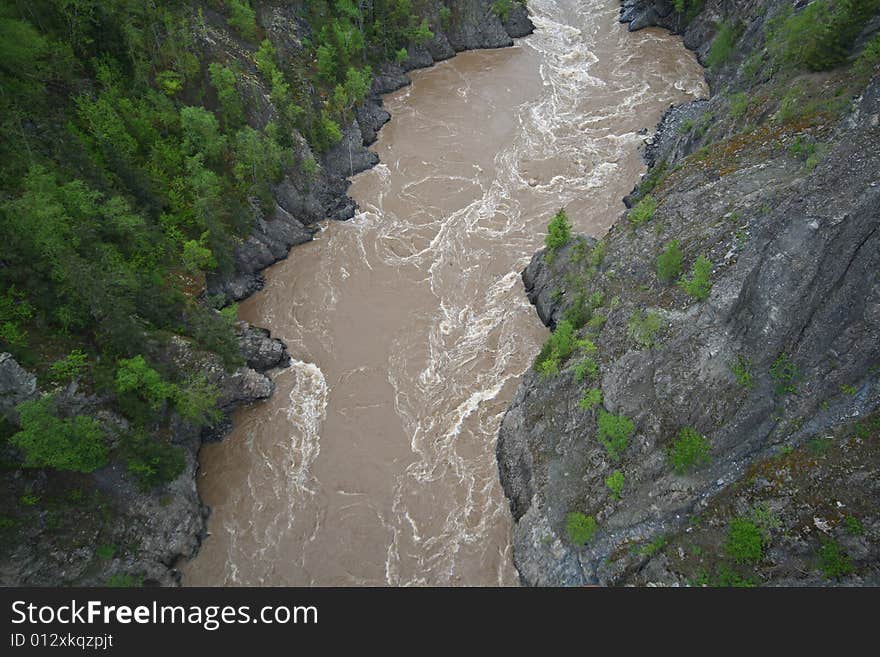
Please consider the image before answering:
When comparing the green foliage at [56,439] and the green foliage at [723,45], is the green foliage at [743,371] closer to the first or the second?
the green foliage at [56,439]

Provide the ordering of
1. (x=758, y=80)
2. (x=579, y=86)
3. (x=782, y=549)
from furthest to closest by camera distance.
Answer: (x=579, y=86)
(x=758, y=80)
(x=782, y=549)

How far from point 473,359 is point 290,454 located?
13045 mm

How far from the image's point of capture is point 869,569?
17.2m

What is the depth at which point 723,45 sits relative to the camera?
56969 millimetres

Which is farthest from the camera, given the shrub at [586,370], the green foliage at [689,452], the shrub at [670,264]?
the shrub at [586,370]

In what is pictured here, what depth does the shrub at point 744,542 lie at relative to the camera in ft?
64.1

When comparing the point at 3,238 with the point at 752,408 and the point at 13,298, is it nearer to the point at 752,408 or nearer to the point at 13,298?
the point at 13,298

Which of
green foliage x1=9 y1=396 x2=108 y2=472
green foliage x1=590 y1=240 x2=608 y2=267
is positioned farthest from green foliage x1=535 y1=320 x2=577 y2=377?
green foliage x1=9 y1=396 x2=108 y2=472

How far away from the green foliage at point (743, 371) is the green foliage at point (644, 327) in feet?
12.1

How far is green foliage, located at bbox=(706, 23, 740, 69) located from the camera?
56.1m

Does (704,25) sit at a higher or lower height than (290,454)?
higher

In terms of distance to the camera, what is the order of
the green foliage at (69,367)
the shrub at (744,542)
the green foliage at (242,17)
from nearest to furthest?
the shrub at (744,542)
the green foliage at (69,367)
the green foliage at (242,17)

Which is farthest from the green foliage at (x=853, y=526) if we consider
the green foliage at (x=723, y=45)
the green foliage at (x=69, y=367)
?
the green foliage at (x=723, y=45)

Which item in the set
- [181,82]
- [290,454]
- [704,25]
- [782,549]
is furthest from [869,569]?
[704,25]
